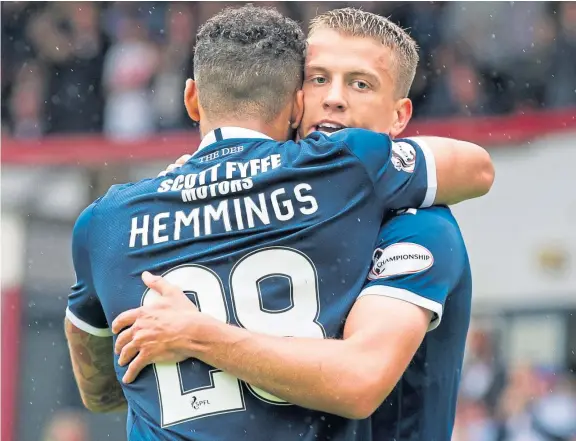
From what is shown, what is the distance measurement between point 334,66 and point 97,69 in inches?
418

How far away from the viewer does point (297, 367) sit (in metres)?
2.87

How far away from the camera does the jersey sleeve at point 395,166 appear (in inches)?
122

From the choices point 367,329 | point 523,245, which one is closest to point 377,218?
point 367,329

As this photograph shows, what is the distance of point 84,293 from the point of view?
332 centimetres

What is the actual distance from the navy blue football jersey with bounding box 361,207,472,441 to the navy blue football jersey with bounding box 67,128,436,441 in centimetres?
7

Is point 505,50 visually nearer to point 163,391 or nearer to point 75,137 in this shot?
point 75,137

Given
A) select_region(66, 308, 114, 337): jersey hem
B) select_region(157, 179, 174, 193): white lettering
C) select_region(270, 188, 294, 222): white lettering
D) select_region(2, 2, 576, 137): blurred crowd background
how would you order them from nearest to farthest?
select_region(270, 188, 294, 222): white lettering < select_region(157, 179, 174, 193): white lettering < select_region(66, 308, 114, 337): jersey hem < select_region(2, 2, 576, 137): blurred crowd background

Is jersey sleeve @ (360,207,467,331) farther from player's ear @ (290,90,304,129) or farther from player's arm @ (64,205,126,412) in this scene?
player's arm @ (64,205,126,412)

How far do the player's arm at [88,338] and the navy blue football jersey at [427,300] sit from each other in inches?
32.4

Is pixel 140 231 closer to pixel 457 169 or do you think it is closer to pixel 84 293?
pixel 84 293

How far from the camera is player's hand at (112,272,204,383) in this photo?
295 centimetres

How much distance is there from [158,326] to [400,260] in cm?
67

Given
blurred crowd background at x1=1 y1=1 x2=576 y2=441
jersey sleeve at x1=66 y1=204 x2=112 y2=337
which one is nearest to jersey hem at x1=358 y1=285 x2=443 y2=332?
jersey sleeve at x1=66 y1=204 x2=112 y2=337

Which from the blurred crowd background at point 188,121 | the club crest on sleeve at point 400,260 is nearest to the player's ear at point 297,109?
the club crest on sleeve at point 400,260
